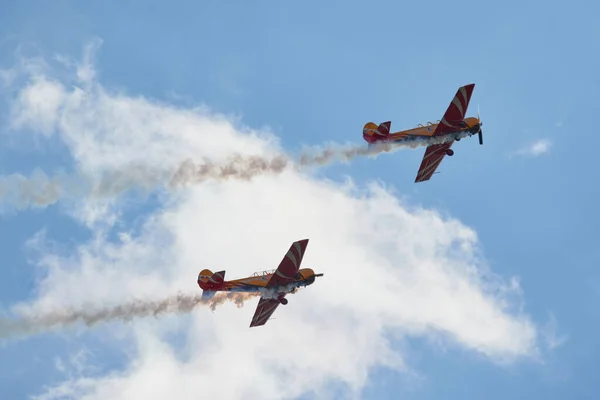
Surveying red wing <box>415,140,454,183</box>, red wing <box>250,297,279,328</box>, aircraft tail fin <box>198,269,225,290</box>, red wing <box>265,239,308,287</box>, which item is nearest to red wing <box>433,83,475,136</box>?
red wing <box>415,140,454,183</box>

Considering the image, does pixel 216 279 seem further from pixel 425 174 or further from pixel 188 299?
pixel 425 174

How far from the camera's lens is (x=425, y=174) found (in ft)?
352

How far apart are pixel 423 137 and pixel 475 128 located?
5224mm

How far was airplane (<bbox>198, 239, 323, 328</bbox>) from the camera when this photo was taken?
3748 inches

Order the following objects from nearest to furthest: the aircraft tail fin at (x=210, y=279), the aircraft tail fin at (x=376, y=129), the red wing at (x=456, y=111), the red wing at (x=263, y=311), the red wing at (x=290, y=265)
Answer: the red wing at (x=290, y=265) < the aircraft tail fin at (x=210, y=279) < the red wing at (x=263, y=311) < the red wing at (x=456, y=111) < the aircraft tail fin at (x=376, y=129)

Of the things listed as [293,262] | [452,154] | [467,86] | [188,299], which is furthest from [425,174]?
[188,299]

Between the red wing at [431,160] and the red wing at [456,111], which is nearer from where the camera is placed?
the red wing at [456,111]

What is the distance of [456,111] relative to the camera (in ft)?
331

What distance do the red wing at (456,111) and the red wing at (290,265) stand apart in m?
18.1

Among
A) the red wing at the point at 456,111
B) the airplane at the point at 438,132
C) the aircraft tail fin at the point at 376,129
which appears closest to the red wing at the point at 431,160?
the airplane at the point at 438,132

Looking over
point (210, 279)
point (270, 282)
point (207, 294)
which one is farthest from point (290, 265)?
point (207, 294)

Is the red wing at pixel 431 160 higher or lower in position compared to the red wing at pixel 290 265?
higher

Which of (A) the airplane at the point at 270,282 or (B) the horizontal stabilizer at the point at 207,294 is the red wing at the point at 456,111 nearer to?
(A) the airplane at the point at 270,282

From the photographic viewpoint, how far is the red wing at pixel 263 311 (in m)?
99.9
